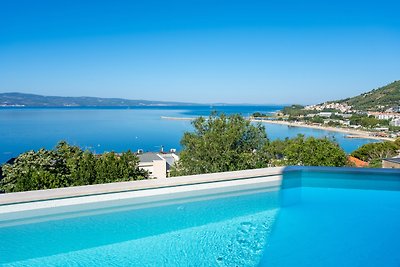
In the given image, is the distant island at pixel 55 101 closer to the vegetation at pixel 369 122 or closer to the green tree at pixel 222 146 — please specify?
the vegetation at pixel 369 122

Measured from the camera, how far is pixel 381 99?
7725cm

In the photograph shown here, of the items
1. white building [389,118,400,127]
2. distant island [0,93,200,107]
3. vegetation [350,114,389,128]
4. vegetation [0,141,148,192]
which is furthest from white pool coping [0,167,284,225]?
distant island [0,93,200,107]

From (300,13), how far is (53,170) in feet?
44.2

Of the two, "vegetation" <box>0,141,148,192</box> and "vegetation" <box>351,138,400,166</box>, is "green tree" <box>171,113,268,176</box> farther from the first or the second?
"vegetation" <box>351,138,400,166</box>

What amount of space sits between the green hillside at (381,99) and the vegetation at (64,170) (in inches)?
3099

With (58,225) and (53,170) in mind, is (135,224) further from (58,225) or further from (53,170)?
(53,170)

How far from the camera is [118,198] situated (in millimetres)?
3986

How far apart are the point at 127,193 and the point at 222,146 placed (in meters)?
4.04

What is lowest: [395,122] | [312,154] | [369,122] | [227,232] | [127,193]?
[369,122]

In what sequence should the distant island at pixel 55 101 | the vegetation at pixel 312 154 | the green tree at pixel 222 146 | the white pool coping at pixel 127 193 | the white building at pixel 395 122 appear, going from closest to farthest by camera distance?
the white pool coping at pixel 127 193 → the green tree at pixel 222 146 → the vegetation at pixel 312 154 → the white building at pixel 395 122 → the distant island at pixel 55 101

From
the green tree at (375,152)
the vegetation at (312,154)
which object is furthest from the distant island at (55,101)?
the vegetation at (312,154)

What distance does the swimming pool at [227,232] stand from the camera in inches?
115

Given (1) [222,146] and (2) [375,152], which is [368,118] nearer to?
(2) [375,152]

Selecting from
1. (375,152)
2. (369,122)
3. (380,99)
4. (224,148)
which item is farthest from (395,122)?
(224,148)
